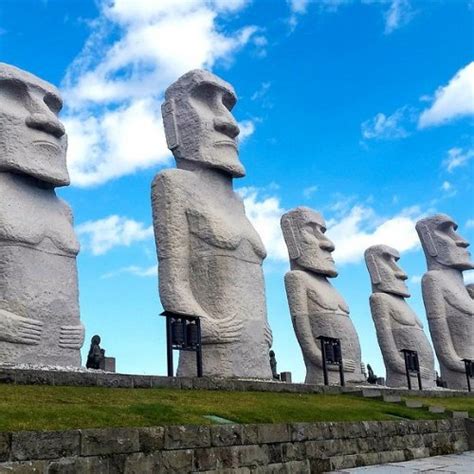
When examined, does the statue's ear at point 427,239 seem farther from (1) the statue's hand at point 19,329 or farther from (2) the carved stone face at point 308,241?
(1) the statue's hand at point 19,329

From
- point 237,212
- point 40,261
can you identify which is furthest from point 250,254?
point 40,261

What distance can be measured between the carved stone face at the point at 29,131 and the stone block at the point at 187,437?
759 cm

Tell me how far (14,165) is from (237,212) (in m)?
5.35

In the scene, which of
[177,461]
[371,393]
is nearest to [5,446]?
[177,461]

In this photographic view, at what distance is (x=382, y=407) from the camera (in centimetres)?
1216

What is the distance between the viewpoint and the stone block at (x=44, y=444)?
19.3ft

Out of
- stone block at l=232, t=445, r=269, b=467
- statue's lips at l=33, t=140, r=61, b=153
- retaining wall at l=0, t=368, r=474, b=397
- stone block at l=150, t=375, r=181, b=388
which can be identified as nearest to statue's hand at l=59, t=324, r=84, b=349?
retaining wall at l=0, t=368, r=474, b=397

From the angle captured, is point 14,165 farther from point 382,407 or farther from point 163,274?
point 382,407

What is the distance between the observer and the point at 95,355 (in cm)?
1662

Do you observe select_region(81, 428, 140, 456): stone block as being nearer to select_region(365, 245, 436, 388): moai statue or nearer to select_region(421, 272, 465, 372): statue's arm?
select_region(365, 245, 436, 388): moai statue

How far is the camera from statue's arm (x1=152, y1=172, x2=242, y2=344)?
14.3m

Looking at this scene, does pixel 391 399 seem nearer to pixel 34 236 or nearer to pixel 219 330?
pixel 219 330

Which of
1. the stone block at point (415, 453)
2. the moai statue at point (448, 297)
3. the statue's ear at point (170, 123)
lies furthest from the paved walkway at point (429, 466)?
the moai statue at point (448, 297)

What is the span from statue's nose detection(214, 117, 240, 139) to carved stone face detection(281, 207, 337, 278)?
502 centimetres
